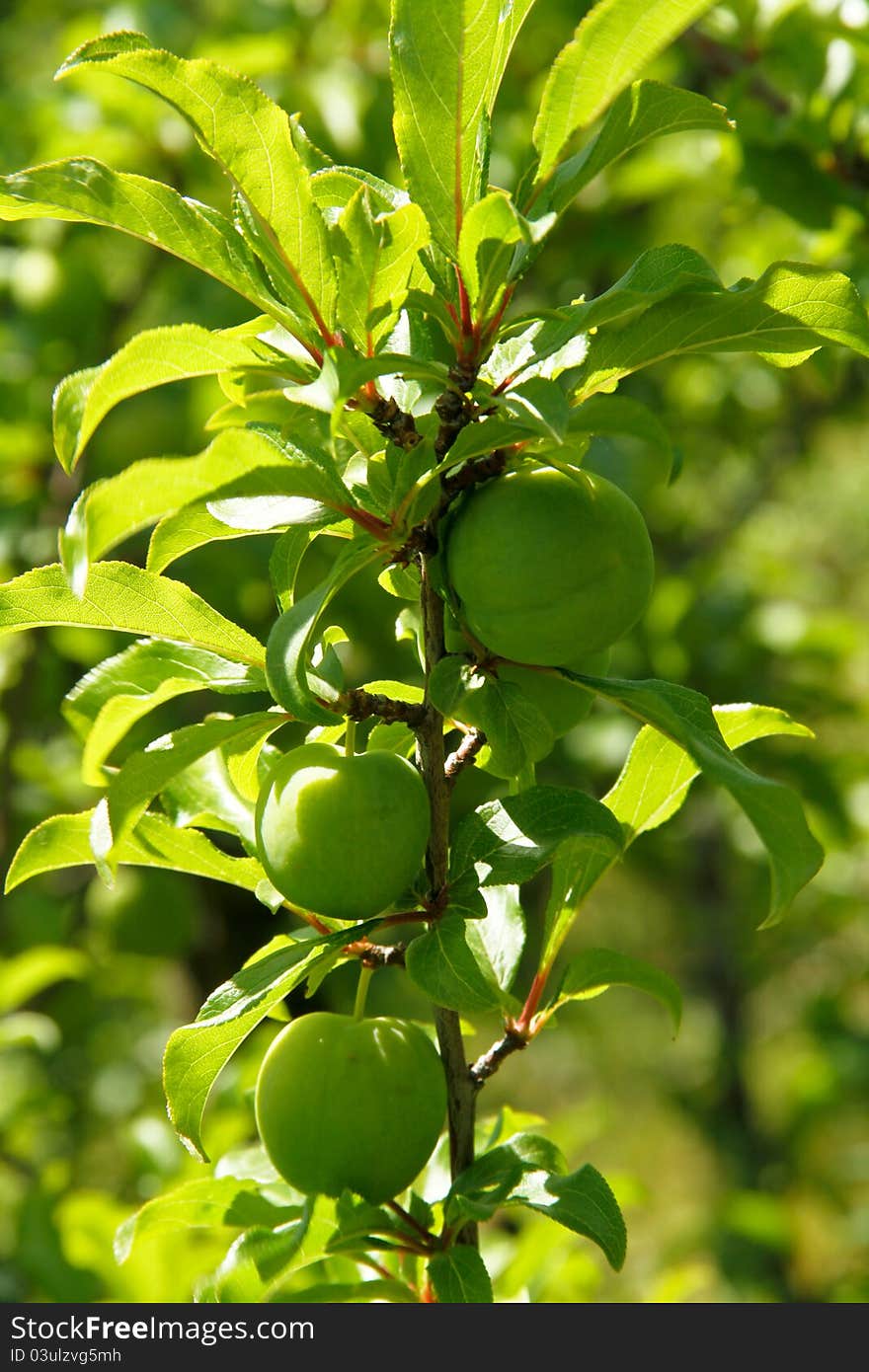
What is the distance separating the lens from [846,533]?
411 centimetres

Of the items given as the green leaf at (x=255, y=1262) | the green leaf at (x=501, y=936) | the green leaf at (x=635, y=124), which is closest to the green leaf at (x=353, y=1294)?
the green leaf at (x=255, y=1262)

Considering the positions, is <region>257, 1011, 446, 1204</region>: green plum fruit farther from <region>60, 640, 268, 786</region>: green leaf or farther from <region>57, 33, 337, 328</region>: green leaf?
<region>57, 33, 337, 328</region>: green leaf

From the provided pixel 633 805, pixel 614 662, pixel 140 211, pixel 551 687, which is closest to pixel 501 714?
pixel 551 687

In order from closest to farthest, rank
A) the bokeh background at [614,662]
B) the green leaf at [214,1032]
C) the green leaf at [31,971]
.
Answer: the green leaf at [214,1032] → the bokeh background at [614,662] → the green leaf at [31,971]

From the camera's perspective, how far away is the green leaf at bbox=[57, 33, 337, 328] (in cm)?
45

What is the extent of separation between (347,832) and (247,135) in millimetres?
263

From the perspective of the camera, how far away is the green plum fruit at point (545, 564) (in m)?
0.46

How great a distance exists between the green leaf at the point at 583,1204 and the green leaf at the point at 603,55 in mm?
427

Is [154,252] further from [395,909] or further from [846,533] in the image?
[846,533]

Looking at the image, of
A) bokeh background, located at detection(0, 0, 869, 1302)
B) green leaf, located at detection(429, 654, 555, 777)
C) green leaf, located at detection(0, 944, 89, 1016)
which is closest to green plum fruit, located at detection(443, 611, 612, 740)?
green leaf, located at detection(429, 654, 555, 777)

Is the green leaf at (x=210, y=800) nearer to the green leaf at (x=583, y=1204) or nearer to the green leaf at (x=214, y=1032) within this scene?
the green leaf at (x=214, y=1032)
